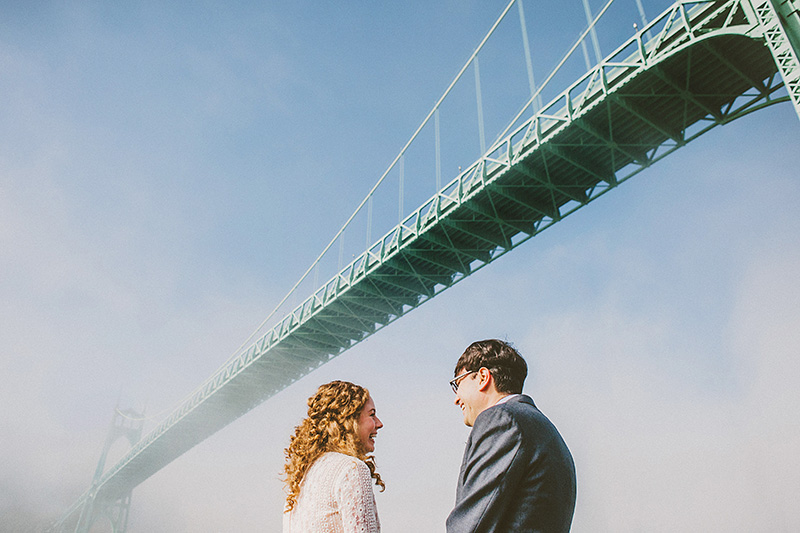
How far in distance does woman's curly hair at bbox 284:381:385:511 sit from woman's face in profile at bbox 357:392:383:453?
0.02m

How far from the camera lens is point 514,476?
1.50 metres

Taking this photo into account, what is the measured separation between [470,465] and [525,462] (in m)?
0.17

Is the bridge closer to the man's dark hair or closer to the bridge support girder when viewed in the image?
the bridge support girder

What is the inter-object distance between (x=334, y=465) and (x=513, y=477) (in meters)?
0.77

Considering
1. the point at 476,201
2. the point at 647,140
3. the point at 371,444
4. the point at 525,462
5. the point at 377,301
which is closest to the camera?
the point at 525,462

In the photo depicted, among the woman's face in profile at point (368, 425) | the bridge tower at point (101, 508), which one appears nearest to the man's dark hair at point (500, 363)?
the woman's face in profile at point (368, 425)

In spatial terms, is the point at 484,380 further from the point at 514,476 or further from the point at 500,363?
the point at 514,476

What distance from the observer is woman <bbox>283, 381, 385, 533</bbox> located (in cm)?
188

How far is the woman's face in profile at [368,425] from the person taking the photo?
2.16 m

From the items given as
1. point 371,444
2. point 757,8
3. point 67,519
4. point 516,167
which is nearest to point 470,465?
point 371,444

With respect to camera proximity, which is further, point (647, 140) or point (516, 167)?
point (516, 167)

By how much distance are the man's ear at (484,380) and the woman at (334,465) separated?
0.55m

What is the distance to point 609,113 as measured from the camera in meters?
10.9

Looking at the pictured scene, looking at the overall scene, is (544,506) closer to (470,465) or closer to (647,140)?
(470,465)
